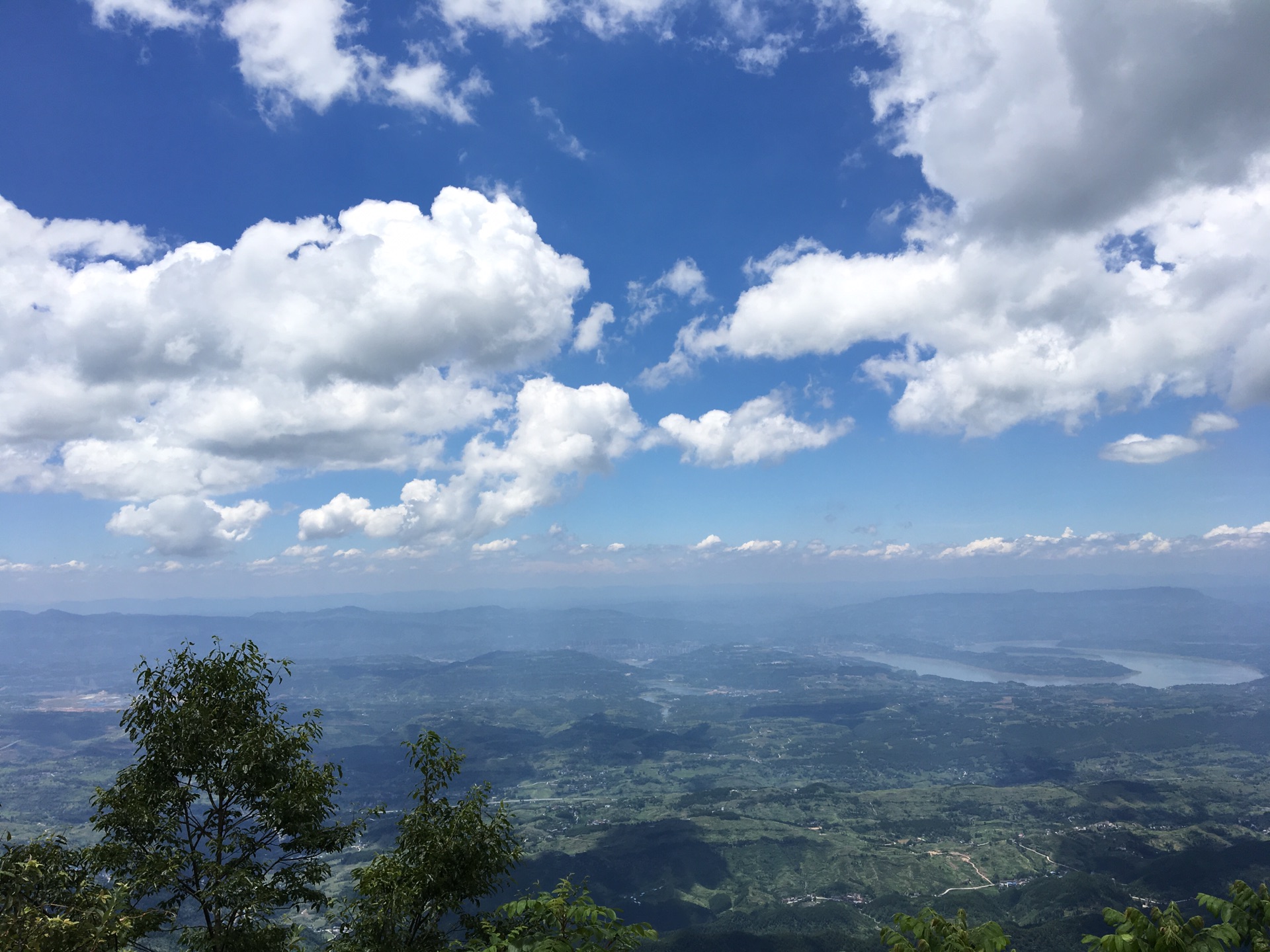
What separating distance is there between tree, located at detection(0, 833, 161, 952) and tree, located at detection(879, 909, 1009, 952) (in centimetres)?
1133

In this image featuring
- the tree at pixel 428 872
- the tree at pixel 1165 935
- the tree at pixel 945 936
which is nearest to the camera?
the tree at pixel 1165 935

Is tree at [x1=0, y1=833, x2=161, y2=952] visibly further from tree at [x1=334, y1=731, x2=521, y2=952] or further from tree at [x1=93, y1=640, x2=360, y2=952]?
tree at [x1=334, y1=731, x2=521, y2=952]

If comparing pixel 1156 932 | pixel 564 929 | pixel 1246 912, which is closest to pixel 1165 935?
pixel 1156 932

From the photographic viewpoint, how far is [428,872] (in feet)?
40.4

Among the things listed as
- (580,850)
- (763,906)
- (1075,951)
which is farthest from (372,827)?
(1075,951)

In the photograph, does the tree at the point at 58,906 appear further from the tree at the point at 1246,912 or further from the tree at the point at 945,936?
the tree at the point at 1246,912

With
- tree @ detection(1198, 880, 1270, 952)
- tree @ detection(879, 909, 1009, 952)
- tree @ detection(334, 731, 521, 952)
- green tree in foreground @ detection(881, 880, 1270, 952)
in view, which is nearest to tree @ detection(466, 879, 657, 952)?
tree @ detection(334, 731, 521, 952)

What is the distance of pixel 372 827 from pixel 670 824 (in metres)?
90.0

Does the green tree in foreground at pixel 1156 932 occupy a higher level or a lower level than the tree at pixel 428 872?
higher

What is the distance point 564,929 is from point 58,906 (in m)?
7.80

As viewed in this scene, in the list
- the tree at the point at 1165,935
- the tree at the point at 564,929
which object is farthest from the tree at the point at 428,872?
the tree at the point at 1165,935

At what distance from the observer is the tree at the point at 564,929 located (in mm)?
8648

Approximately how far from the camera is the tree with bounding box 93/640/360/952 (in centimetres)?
1203

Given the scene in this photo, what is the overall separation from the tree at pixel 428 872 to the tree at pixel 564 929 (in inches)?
90.5
